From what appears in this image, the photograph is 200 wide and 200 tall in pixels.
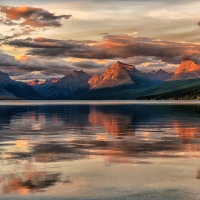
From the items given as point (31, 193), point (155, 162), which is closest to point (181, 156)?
point (155, 162)

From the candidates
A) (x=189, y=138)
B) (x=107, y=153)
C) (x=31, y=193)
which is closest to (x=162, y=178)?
(x=31, y=193)

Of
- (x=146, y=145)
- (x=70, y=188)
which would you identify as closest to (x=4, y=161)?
(x=70, y=188)

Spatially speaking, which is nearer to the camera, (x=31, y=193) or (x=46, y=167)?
(x=31, y=193)

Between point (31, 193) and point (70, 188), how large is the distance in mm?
1978

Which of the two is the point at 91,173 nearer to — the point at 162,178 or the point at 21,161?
the point at 162,178

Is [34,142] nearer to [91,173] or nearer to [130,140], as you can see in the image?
[130,140]

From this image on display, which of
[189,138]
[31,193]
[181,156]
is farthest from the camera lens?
[189,138]

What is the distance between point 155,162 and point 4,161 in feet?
33.9

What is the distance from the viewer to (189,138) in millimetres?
42625

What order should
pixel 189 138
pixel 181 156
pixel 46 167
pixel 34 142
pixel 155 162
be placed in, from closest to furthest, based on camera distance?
pixel 46 167
pixel 155 162
pixel 181 156
pixel 34 142
pixel 189 138

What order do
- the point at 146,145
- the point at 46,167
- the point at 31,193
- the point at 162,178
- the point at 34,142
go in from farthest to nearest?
the point at 34,142
the point at 146,145
the point at 46,167
the point at 162,178
the point at 31,193

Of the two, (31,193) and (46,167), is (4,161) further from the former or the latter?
(31,193)

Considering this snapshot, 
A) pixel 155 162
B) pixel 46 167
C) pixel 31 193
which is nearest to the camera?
pixel 31 193

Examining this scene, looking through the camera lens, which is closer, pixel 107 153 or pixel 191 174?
pixel 191 174
